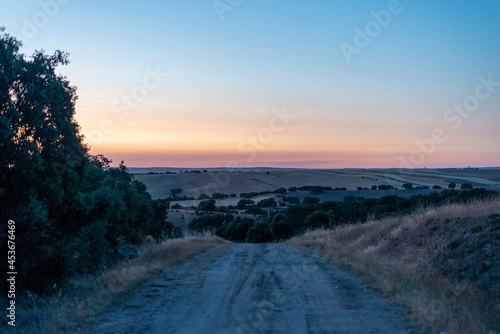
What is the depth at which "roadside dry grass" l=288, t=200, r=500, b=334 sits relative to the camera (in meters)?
8.34

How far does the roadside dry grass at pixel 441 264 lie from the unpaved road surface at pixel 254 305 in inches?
25.4

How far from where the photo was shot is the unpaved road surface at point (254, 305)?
7703mm

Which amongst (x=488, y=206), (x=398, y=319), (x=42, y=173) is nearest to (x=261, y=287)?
(x=398, y=319)

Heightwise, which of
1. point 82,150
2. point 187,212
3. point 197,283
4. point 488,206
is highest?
point 82,150

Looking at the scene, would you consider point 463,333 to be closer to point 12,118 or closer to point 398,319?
point 398,319

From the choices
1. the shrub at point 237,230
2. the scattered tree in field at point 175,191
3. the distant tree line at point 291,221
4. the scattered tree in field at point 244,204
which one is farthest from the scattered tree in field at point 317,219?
the scattered tree in field at point 175,191

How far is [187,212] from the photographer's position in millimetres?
65562

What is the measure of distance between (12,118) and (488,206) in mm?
14957

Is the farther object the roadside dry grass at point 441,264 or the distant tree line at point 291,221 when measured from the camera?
the distant tree line at point 291,221

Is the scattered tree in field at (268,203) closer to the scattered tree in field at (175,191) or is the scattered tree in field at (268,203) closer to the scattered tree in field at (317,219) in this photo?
the scattered tree in field at (175,191)

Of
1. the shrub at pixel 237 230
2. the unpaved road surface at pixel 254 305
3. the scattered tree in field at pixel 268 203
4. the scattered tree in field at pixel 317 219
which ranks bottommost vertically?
the shrub at pixel 237 230

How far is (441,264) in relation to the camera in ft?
41.4

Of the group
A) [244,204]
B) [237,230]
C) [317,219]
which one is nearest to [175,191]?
[244,204]

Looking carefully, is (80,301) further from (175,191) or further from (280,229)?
(175,191)
